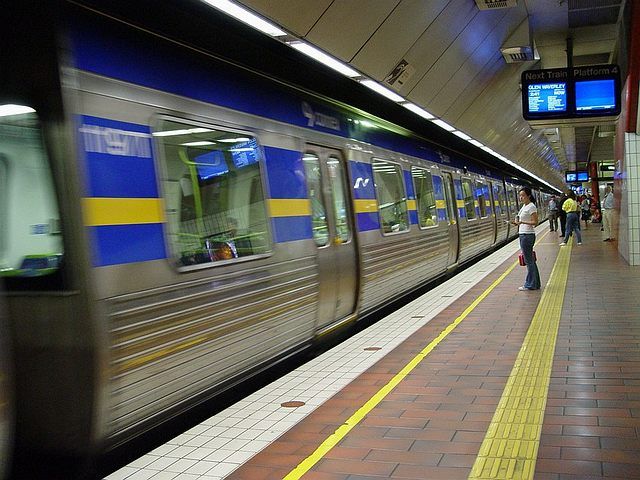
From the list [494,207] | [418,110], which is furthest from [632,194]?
[494,207]

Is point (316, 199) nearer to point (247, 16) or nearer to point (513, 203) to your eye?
point (247, 16)

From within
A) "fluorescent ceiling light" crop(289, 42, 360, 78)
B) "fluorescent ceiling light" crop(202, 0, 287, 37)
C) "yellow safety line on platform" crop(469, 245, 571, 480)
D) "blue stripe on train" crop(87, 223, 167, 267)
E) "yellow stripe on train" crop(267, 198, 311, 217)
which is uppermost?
"fluorescent ceiling light" crop(202, 0, 287, 37)

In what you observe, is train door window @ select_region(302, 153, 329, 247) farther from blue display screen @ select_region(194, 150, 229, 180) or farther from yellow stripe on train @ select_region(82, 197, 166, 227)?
yellow stripe on train @ select_region(82, 197, 166, 227)

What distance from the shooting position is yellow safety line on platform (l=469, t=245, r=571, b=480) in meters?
3.46

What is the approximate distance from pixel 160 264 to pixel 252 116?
1.91m

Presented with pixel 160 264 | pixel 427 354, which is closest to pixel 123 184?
pixel 160 264

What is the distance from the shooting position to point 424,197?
1140 cm

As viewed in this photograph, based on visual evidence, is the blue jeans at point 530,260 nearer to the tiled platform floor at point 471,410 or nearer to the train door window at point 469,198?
the tiled platform floor at point 471,410

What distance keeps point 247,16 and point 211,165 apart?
1461mm

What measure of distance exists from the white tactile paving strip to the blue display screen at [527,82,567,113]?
645cm

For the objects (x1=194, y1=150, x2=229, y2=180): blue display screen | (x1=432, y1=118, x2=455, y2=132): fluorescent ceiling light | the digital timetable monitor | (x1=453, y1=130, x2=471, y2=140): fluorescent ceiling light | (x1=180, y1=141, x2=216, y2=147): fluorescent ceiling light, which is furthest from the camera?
the digital timetable monitor

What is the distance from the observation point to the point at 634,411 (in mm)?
4312

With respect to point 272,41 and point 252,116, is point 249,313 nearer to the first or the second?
point 252,116

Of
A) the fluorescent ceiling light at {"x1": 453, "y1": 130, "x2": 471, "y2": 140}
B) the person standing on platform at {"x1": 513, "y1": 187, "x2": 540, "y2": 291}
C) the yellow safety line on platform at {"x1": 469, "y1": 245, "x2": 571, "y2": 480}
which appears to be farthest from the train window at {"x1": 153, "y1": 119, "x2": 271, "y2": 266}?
the fluorescent ceiling light at {"x1": 453, "y1": 130, "x2": 471, "y2": 140}
